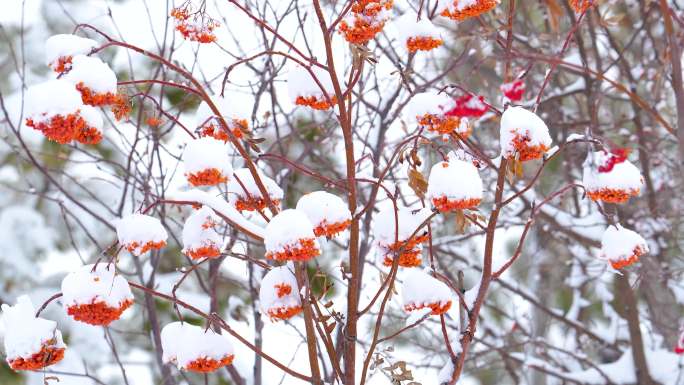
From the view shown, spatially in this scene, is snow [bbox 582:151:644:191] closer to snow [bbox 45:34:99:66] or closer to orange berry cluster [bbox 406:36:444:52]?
orange berry cluster [bbox 406:36:444:52]

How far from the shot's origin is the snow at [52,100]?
4.34ft

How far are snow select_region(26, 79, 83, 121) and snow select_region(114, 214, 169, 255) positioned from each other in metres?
0.24

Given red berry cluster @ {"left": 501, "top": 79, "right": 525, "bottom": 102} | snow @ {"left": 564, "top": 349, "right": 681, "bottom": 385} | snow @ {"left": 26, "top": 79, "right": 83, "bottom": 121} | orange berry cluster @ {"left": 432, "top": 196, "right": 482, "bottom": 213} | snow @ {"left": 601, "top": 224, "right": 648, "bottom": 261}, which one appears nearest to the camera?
snow @ {"left": 26, "top": 79, "right": 83, "bottom": 121}

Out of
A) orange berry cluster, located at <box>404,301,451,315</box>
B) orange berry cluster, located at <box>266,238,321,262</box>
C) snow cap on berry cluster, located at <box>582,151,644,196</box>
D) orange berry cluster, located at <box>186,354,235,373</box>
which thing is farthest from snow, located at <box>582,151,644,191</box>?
orange berry cluster, located at <box>186,354,235,373</box>

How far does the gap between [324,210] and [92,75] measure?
18.8 inches

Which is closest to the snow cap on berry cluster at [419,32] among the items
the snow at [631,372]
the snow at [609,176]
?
the snow at [609,176]

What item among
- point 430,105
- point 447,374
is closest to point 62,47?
point 430,105

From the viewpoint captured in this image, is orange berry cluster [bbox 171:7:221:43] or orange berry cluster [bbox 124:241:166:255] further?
orange berry cluster [bbox 171:7:221:43]

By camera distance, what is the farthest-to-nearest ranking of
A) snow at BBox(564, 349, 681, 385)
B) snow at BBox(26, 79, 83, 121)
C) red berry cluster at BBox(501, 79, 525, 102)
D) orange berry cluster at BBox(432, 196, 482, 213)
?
snow at BBox(564, 349, 681, 385)
red berry cluster at BBox(501, 79, 525, 102)
orange berry cluster at BBox(432, 196, 482, 213)
snow at BBox(26, 79, 83, 121)

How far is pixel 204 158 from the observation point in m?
1.41

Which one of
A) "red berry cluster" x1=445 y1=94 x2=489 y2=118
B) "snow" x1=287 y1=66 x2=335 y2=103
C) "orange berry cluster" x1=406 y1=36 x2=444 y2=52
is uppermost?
"orange berry cluster" x1=406 y1=36 x2=444 y2=52

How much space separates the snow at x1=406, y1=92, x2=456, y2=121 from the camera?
157 centimetres

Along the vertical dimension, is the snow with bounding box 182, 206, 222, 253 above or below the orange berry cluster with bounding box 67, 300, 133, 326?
above

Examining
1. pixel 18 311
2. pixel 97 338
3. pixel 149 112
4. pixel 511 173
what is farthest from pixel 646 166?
pixel 97 338
